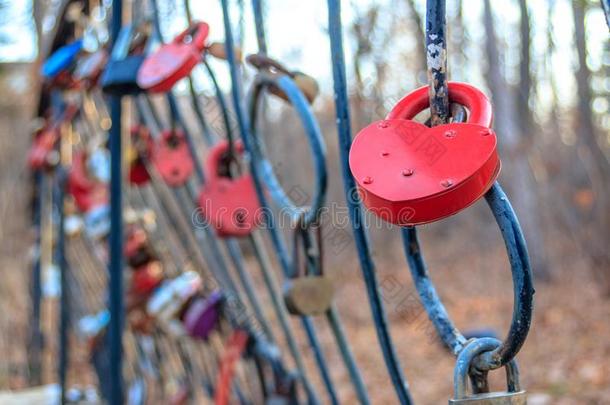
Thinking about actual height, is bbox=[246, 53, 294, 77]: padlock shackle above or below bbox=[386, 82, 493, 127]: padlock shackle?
above

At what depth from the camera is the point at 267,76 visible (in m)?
0.96

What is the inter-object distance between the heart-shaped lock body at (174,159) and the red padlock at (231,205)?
0.23 metres

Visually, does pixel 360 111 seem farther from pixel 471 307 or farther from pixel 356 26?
Result: pixel 471 307

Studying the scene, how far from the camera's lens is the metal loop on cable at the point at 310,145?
2.85 ft

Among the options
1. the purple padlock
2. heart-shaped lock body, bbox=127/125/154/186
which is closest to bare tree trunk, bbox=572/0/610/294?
heart-shaped lock body, bbox=127/125/154/186

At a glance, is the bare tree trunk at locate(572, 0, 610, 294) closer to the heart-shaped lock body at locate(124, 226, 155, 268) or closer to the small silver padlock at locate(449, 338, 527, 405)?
the heart-shaped lock body at locate(124, 226, 155, 268)

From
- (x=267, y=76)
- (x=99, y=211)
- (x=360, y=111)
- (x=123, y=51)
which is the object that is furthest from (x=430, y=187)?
(x=360, y=111)

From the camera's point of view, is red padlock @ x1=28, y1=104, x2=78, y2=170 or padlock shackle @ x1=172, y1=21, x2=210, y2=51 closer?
padlock shackle @ x1=172, y1=21, x2=210, y2=51

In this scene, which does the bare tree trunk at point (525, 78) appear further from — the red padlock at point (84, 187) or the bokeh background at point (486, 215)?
the red padlock at point (84, 187)

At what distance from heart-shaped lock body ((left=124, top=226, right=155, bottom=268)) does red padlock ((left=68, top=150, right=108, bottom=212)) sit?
0.51 ft

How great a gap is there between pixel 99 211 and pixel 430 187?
1418 millimetres

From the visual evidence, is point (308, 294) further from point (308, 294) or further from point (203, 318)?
point (203, 318)

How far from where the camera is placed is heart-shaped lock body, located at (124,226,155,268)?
5.78 ft

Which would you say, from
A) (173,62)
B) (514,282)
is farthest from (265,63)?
(514,282)
